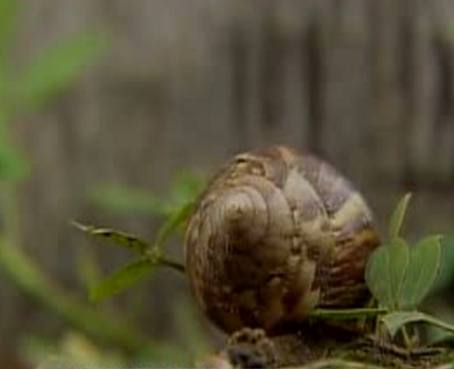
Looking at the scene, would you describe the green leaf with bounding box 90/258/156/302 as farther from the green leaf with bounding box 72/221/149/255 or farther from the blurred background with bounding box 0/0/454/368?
the blurred background with bounding box 0/0/454/368

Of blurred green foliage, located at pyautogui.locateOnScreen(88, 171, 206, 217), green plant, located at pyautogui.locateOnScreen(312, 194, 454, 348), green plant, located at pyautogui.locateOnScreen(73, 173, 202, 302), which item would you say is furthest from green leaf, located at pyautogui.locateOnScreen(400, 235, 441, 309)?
blurred green foliage, located at pyautogui.locateOnScreen(88, 171, 206, 217)

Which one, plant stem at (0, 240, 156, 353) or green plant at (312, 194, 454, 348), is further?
plant stem at (0, 240, 156, 353)

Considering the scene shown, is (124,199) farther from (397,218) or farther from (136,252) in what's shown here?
(397,218)

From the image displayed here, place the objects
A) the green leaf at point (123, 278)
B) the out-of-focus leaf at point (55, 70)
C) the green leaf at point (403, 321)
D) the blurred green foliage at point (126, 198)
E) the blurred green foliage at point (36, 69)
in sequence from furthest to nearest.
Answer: the blurred green foliage at point (126, 198), the out-of-focus leaf at point (55, 70), the blurred green foliage at point (36, 69), the green leaf at point (123, 278), the green leaf at point (403, 321)

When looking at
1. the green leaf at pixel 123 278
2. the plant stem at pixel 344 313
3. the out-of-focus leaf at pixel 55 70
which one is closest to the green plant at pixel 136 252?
the green leaf at pixel 123 278

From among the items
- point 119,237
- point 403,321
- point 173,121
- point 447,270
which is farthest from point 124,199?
point 403,321

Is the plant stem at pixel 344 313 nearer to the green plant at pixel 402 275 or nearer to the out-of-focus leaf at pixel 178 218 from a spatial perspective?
the green plant at pixel 402 275

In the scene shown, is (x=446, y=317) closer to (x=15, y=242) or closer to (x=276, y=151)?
(x=15, y=242)
